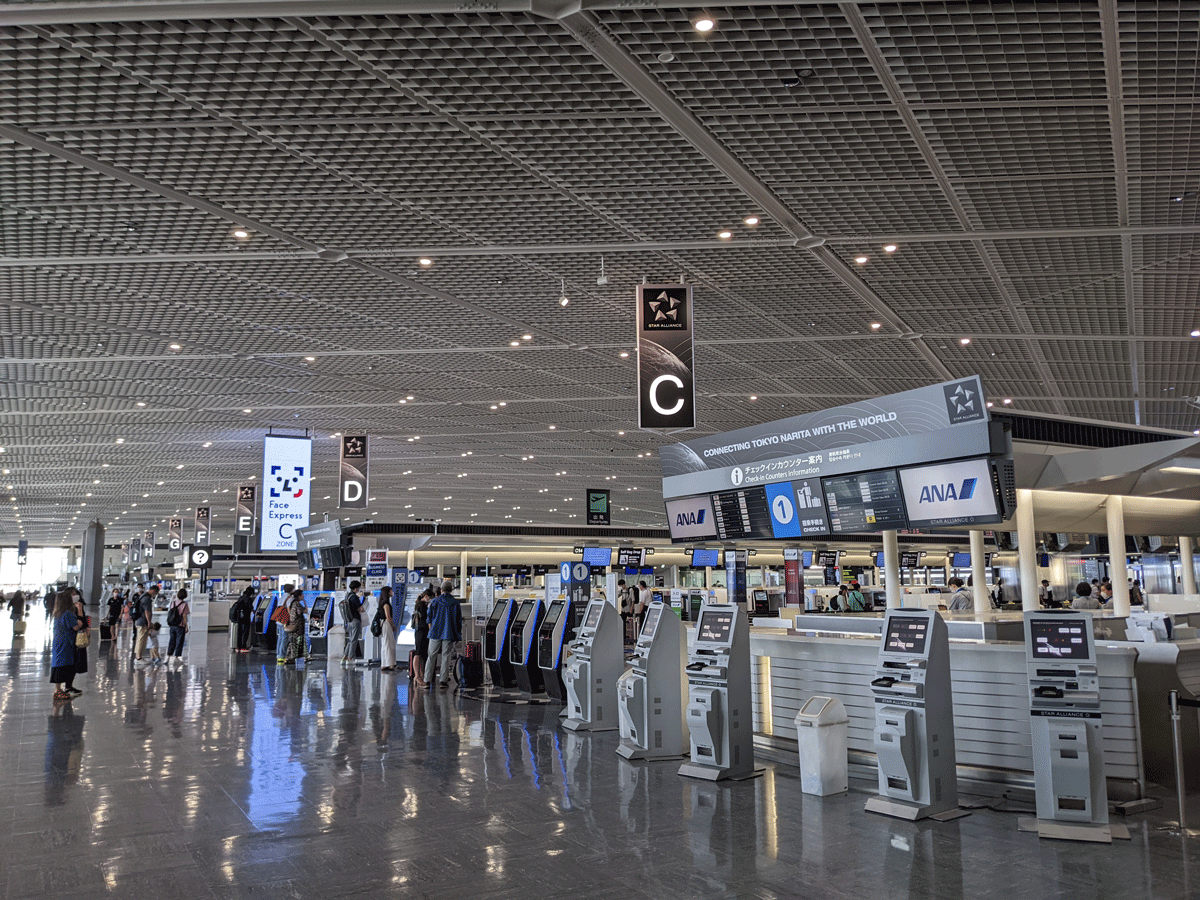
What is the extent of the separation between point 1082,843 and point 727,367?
9.49m

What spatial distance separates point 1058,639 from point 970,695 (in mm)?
1192

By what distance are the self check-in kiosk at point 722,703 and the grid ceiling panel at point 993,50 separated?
4.35 metres

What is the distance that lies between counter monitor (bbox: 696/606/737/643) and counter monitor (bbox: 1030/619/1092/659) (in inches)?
97.2

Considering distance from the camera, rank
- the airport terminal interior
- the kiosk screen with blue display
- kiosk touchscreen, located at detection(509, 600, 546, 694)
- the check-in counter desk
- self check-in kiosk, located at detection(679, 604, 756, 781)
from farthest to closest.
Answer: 1. the kiosk screen with blue display
2. kiosk touchscreen, located at detection(509, 600, 546, 694)
3. self check-in kiosk, located at detection(679, 604, 756, 781)
4. the check-in counter desk
5. the airport terminal interior

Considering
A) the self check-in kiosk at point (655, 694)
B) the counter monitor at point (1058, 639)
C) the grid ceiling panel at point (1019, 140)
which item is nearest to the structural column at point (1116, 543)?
the self check-in kiosk at point (655, 694)

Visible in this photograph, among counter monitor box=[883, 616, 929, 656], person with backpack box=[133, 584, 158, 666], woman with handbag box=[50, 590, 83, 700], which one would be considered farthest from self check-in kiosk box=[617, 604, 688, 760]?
person with backpack box=[133, 584, 158, 666]

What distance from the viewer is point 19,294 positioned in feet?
34.4

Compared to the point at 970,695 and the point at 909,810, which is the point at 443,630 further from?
the point at 909,810

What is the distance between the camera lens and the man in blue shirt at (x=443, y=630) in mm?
14188

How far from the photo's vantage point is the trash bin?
7.10m

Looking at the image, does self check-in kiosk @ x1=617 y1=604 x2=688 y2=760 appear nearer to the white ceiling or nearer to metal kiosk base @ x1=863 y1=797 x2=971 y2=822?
metal kiosk base @ x1=863 y1=797 x2=971 y2=822

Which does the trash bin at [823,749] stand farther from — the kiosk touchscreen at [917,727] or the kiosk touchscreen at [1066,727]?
the kiosk touchscreen at [1066,727]

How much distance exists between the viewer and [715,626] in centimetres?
820

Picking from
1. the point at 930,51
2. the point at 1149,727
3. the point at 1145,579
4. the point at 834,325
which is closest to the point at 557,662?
the point at 834,325
